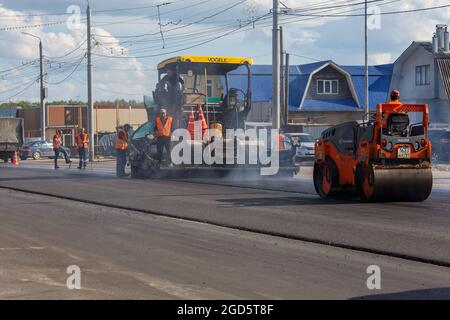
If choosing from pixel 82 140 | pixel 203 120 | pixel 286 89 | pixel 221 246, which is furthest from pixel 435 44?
pixel 221 246

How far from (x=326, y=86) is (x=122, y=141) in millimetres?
36427

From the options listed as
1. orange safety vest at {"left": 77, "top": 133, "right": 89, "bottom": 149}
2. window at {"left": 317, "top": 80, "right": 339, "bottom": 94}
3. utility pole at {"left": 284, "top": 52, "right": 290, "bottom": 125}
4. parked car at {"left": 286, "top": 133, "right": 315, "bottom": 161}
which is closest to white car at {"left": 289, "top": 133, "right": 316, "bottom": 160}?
parked car at {"left": 286, "top": 133, "right": 315, "bottom": 161}

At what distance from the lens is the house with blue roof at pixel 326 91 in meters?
60.9

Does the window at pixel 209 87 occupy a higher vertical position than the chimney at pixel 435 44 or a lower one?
lower

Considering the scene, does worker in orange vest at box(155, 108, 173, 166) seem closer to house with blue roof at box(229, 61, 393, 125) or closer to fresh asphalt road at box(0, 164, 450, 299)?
fresh asphalt road at box(0, 164, 450, 299)

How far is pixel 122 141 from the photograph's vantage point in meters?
27.4

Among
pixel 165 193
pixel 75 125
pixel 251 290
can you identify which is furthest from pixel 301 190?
pixel 75 125

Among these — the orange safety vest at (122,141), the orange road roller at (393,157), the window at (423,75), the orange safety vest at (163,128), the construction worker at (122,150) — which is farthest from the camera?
the window at (423,75)

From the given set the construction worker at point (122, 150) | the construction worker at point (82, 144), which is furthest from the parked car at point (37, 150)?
the construction worker at point (122, 150)

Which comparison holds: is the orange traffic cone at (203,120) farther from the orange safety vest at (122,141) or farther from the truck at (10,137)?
the truck at (10,137)

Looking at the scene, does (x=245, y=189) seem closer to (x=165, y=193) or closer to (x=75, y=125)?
(x=165, y=193)

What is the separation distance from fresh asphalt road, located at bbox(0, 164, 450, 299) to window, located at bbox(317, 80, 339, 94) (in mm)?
43515

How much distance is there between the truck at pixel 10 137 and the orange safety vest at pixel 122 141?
20402 millimetres

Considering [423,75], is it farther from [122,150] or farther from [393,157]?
[393,157]
